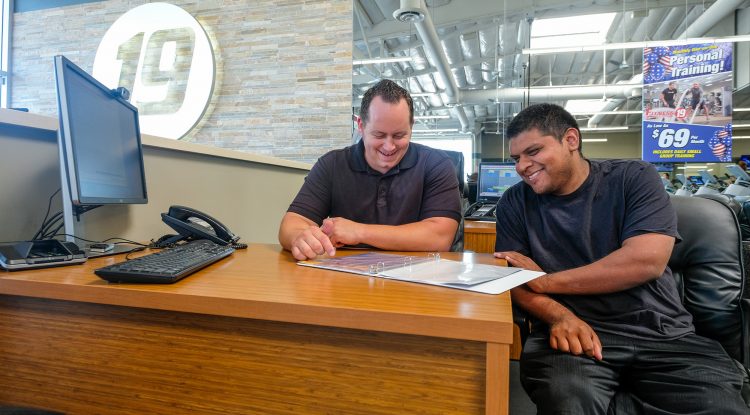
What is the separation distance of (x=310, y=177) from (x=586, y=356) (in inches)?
42.3

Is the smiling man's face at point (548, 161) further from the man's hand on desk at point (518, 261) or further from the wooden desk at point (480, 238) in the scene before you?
the wooden desk at point (480, 238)

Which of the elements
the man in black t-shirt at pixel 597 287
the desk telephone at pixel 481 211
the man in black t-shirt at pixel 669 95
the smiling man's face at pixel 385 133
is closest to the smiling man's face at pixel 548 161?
the man in black t-shirt at pixel 597 287

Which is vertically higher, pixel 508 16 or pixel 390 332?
pixel 508 16

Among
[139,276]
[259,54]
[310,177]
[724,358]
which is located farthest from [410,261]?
[259,54]

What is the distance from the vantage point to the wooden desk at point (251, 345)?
0.63 metres

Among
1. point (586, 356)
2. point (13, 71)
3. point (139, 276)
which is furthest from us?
point (13, 71)

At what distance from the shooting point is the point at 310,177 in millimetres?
1654

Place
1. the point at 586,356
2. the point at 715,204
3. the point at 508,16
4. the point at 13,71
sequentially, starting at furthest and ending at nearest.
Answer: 1. the point at 508,16
2. the point at 13,71
3. the point at 715,204
4. the point at 586,356

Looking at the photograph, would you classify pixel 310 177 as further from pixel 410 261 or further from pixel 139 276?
pixel 139 276

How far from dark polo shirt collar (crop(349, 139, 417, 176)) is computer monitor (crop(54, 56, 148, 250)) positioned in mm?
724

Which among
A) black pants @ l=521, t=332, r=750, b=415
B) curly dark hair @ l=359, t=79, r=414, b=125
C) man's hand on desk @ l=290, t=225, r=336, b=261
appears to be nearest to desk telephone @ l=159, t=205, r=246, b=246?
man's hand on desk @ l=290, t=225, r=336, b=261

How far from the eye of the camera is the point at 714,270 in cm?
127

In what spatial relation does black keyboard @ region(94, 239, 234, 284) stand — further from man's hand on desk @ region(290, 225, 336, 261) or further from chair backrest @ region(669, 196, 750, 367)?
chair backrest @ region(669, 196, 750, 367)

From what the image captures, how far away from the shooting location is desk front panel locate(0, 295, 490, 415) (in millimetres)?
641
